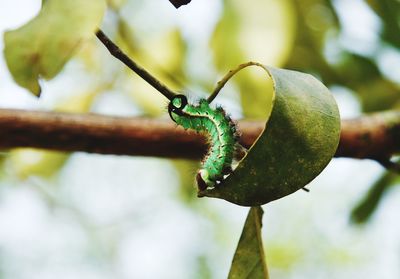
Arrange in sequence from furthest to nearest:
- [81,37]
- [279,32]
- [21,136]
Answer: [279,32]
[21,136]
[81,37]

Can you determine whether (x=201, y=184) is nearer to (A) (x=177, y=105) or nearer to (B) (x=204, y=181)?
(B) (x=204, y=181)

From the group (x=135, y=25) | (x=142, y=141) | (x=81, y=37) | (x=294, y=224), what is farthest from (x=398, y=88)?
(x=294, y=224)

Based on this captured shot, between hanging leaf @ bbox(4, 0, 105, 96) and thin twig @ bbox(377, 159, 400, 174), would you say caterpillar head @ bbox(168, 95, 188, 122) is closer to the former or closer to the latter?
hanging leaf @ bbox(4, 0, 105, 96)

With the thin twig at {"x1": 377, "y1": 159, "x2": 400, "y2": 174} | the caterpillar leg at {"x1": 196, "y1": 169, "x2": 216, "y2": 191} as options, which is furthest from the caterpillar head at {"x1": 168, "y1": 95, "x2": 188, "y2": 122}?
the thin twig at {"x1": 377, "y1": 159, "x2": 400, "y2": 174}


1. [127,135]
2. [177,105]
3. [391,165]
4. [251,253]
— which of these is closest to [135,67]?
[177,105]

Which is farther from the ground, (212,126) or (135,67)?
(135,67)

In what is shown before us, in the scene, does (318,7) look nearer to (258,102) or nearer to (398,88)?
(398,88)
